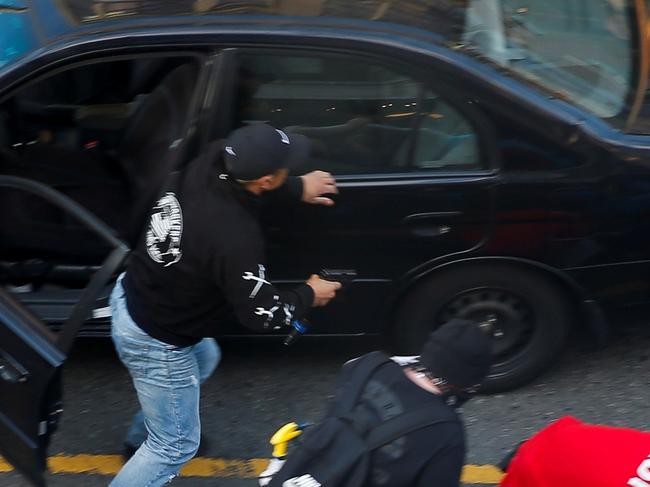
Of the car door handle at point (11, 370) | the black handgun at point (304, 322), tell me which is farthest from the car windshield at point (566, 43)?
the car door handle at point (11, 370)

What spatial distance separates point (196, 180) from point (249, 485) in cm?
143

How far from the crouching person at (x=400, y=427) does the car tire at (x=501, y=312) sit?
1.48 m

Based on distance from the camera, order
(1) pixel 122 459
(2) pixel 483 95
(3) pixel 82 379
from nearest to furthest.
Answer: (2) pixel 483 95 → (1) pixel 122 459 → (3) pixel 82 379

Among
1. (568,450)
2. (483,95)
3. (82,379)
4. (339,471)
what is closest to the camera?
(339,471)

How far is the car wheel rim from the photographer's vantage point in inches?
157

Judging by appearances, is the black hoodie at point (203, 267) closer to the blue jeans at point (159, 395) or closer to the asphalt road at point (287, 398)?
the blue jeans at point (159, 395)

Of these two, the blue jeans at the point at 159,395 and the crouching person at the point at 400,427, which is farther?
the blue jeans at the point at 159,395

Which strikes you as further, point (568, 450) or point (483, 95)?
point (483, 95)

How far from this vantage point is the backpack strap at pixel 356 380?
2.43 metres

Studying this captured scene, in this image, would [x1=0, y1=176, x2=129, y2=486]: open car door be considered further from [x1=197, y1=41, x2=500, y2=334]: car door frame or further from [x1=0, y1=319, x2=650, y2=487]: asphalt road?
[x1=197, y1=41, x2=500, y2=334]: car door frame

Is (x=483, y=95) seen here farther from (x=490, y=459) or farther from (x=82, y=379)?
(x=82, y=379)

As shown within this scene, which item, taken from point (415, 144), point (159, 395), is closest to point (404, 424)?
point (159, 395)

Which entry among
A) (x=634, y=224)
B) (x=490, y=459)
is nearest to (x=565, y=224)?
(x=634, y=224)

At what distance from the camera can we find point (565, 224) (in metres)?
3.78
